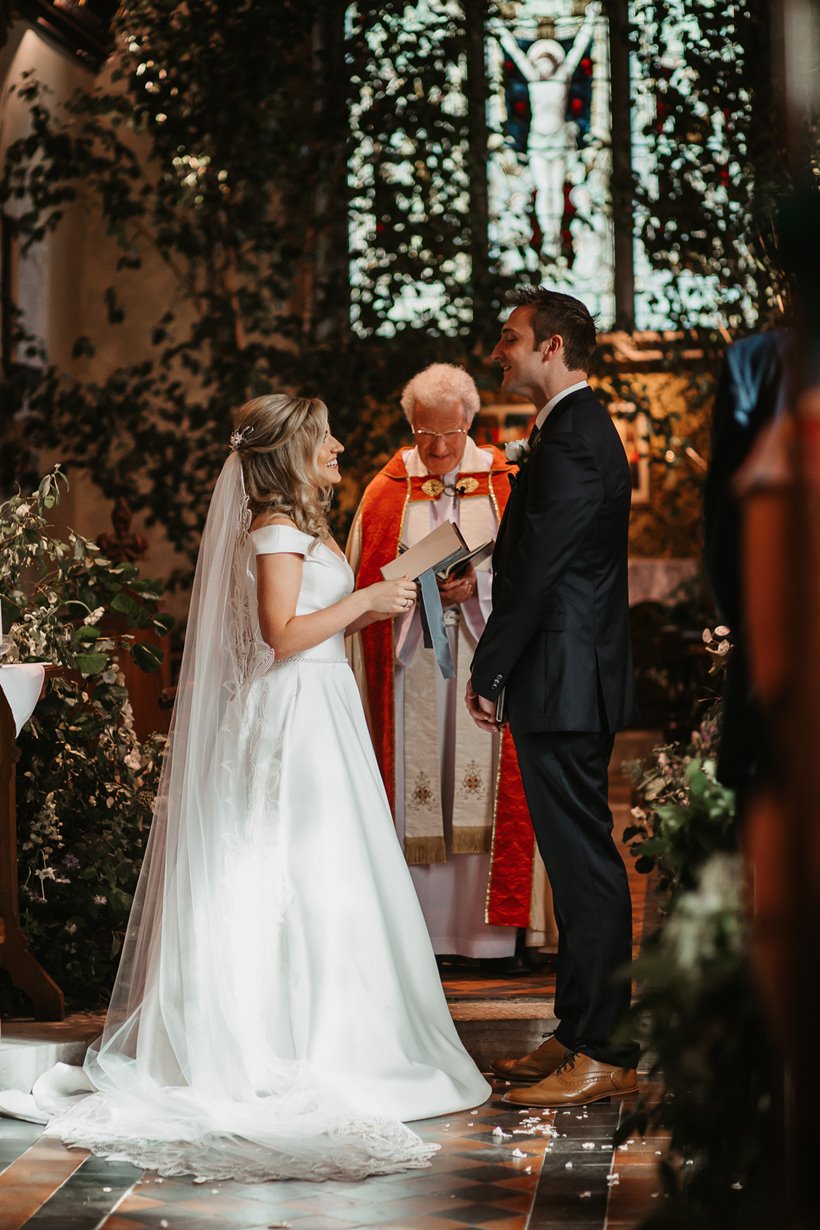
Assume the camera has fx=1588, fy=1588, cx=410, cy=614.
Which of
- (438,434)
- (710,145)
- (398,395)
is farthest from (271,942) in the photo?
(710,145)

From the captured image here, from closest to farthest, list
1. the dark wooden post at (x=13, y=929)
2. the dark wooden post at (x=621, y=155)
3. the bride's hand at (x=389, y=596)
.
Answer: the bride's hand at (x=389, y=596)
the dark wooden post at (x=13, y=929)
the dark wooden post at (x=621, y=155)

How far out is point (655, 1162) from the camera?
324cm

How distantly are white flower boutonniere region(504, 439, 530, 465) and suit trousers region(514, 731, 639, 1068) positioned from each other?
2.23 feet

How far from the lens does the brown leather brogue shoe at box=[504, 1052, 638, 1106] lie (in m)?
3.69

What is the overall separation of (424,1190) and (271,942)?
2.62 ft

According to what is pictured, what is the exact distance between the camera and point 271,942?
3738 mm

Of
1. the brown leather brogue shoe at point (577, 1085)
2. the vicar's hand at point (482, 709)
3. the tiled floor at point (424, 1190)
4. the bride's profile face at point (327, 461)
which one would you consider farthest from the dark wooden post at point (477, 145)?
the tiled floor at point (424, 1190)

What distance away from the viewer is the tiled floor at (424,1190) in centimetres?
293

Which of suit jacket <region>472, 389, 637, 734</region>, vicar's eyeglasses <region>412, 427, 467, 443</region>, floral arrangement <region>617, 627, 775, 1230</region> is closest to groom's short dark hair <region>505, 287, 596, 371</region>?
suit jacket <region>472, 389, 637, 734</region>

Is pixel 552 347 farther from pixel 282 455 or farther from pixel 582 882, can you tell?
pixel 582 882

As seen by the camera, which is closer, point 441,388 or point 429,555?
point 429,555

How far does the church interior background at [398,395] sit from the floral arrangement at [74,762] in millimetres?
11

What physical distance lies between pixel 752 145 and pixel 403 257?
5.97ft

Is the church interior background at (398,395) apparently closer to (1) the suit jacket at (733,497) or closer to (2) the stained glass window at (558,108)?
(2) the stained glass window at (558,108)
